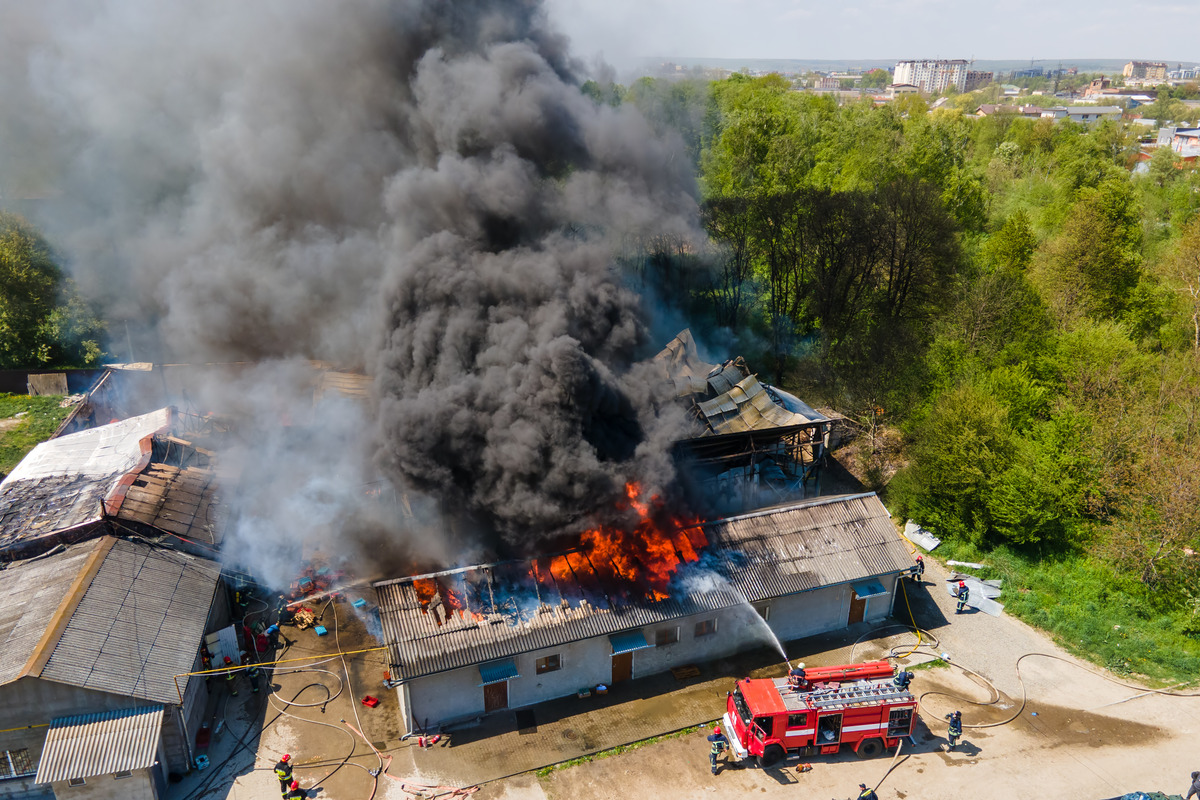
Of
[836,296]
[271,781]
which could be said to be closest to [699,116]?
[836,296]

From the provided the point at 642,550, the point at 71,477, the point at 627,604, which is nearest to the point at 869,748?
the point at 627,604

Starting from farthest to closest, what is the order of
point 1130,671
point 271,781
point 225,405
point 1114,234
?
point 1114,234 → point 225,405 → point 1130,671 → point 271,781

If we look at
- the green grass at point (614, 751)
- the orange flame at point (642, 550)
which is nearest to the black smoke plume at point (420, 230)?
the orange flame at point (642, 550)

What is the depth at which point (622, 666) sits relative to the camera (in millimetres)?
19547

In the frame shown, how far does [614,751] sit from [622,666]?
8.08ft

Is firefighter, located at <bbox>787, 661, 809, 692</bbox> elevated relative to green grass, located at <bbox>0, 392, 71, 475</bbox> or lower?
lower

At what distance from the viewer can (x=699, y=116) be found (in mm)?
54969

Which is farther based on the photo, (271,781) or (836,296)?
(836,296)

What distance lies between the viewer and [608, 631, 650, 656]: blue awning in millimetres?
18750

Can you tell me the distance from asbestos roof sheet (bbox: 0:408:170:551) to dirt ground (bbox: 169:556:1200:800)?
8.24 meters

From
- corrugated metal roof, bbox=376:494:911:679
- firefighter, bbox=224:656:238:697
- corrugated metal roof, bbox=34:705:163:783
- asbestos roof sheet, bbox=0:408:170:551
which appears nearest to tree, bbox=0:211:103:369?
asbestos roof sheet, bbox=0:408:170:551

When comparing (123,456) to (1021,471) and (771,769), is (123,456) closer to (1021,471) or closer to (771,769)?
(771,769)

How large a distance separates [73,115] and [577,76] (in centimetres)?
3162

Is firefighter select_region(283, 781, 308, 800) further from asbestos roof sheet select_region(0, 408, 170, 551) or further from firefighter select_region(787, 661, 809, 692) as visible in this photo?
firefighter select_region(787, 661, 809, 692)
